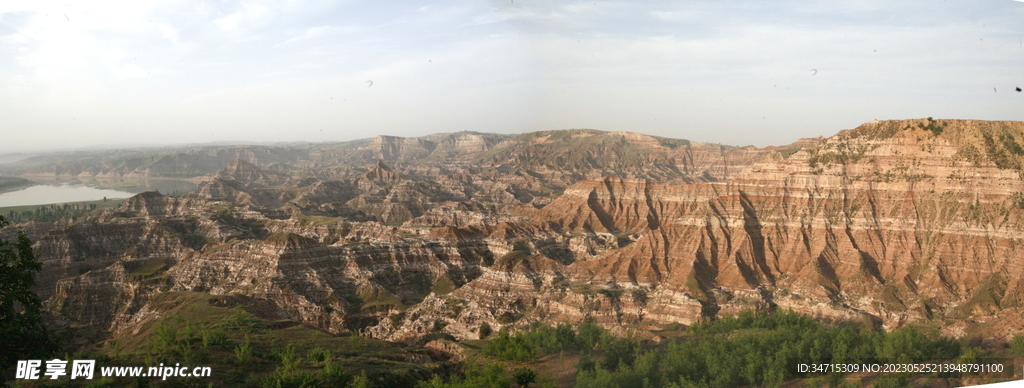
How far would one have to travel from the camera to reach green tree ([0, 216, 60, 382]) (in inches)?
623

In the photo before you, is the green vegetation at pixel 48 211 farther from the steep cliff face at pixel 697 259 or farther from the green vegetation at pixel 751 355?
the green vegetation at pixel 751 355

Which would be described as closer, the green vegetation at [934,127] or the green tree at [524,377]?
the green tree at [524,377]

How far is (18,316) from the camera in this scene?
16.1 metres

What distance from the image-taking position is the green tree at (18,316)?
15820 millimetres

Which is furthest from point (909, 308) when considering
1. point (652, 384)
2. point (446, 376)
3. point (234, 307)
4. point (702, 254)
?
point (234, 307)

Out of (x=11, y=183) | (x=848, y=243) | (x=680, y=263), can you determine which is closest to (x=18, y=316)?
(x=680, y=263)

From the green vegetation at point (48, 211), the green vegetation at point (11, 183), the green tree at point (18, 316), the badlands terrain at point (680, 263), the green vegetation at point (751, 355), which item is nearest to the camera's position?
the green tree at point (18, 316)

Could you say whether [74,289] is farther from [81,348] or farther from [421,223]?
[421,223]

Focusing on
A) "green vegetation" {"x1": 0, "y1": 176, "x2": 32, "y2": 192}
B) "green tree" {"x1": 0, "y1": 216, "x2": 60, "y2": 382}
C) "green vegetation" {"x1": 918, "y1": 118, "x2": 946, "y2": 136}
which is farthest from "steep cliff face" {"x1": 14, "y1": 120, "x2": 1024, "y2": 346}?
"green vegetation" {"x1": 0, "y1": 176, "x2": 32, "y2": 192}

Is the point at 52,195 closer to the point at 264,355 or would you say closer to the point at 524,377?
the point at 264,355

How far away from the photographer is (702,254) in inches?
2436

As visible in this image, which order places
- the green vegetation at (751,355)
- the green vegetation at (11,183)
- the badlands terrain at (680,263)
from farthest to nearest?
the green vegetation at (11,183) < the badlands terrain at (680,263) < the green vegetation at (751,355)

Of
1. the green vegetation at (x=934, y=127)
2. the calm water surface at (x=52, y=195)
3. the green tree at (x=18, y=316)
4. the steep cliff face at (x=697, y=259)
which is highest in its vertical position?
the green vegetation at (x=934, y=127)

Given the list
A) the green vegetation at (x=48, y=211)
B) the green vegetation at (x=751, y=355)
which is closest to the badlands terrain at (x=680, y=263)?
the green vegetation at (x=751, y=355)
